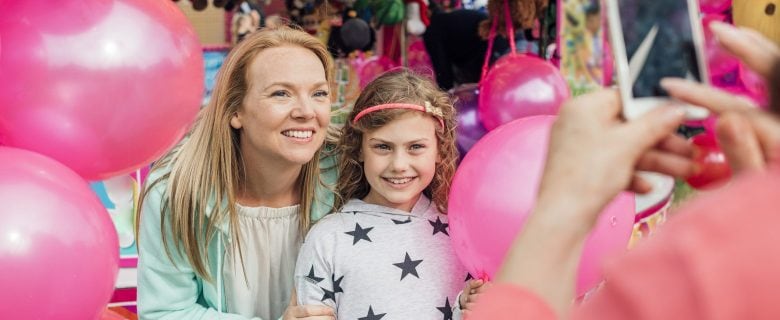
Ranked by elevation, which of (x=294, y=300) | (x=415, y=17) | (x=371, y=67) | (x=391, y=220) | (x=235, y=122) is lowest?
(x=294, y=300)

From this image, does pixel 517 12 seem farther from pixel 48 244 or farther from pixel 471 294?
pixel 48 244

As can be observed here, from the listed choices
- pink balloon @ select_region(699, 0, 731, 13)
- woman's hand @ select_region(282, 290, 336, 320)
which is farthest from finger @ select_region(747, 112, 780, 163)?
pink balloon @ select_region(699, 0, 731, 13)

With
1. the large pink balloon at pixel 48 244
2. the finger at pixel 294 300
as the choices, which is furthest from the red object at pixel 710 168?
the finger at pixel 294 300

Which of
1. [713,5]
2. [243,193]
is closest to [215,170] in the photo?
[243,193]

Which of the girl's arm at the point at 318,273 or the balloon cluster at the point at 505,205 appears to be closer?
the balloon cluster at the point at 505,205

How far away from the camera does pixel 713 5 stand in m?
2.97

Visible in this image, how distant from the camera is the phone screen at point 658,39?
0.73 m

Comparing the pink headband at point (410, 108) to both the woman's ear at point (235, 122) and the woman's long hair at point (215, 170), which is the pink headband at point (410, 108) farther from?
the woman's ear at point (235, 122)

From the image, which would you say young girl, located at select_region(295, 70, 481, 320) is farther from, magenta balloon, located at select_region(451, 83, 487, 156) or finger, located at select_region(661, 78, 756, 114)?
finger, located at select_region(661, 78, 756, 114)

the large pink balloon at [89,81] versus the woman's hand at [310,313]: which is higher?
the large pink balloon at [89,81]

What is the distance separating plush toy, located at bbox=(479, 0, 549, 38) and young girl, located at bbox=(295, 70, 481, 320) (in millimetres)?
1374

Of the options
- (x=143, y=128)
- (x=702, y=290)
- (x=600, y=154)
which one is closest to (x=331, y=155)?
(x=143, y=128)

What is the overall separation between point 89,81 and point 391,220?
2.86 ft

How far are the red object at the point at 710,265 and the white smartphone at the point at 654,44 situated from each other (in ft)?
0.58
